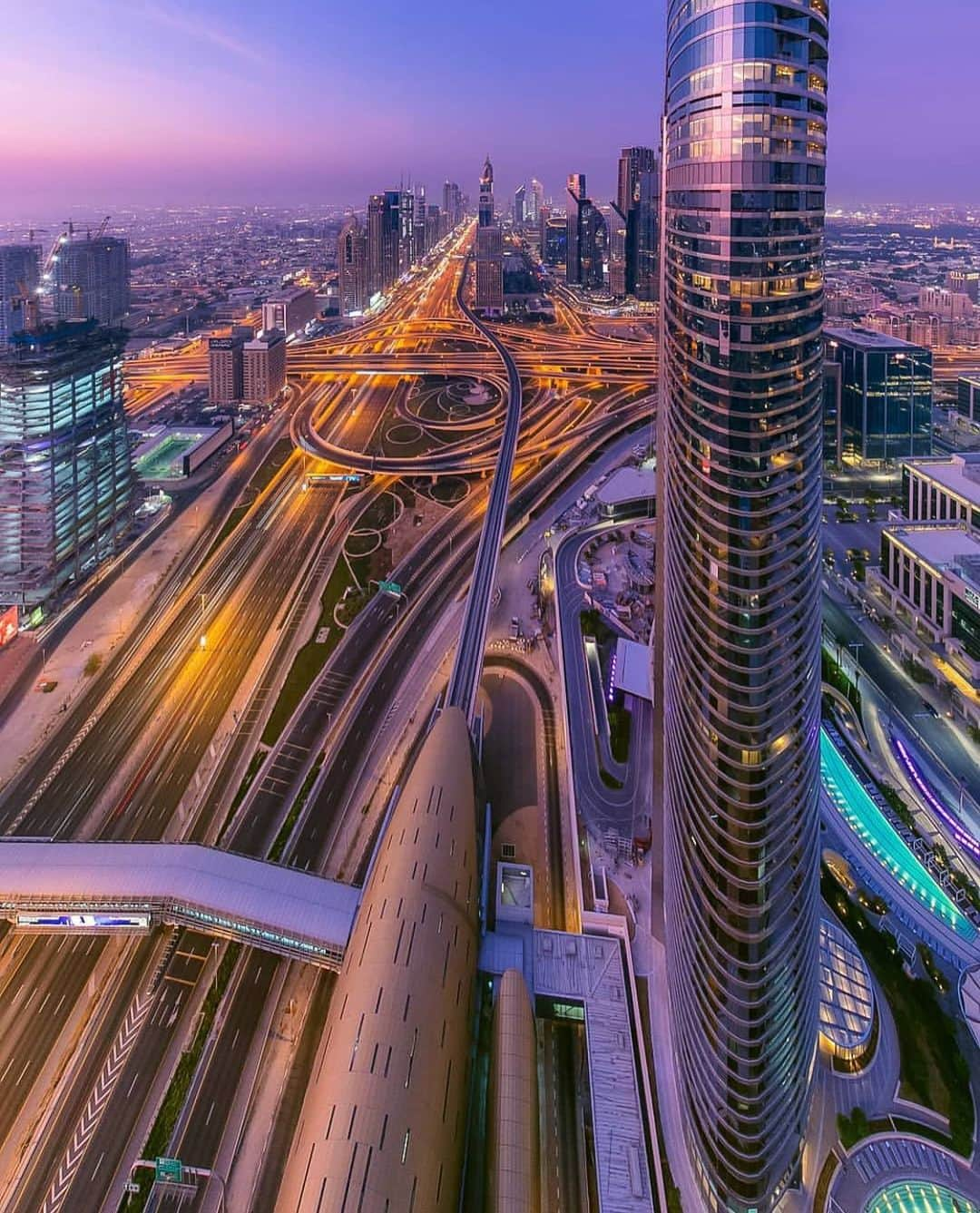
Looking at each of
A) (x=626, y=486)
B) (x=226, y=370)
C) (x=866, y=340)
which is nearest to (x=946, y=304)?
(x=866, y=340)

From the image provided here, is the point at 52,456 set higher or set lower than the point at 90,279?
lower

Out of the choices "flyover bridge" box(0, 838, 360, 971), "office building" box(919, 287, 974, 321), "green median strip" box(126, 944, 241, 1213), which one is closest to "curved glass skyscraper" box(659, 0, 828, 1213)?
"flyover bridge" box(0, 838, 360, 971)

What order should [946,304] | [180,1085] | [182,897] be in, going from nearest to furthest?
[180,1085]
[182,897]
[946,304]

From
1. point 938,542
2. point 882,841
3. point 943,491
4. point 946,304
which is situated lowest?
point 882,841

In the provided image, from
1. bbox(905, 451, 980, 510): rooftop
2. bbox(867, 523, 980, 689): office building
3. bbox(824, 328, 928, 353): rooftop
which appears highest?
bbox(824, 328, 928, 353): rooftop

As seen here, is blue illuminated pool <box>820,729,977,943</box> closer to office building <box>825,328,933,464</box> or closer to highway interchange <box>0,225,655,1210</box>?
highway interchange <box>0,225,655,1210</box>

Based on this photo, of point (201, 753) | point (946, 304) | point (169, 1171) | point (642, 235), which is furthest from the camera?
point (642, 235)

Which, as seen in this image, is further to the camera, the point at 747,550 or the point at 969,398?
the point at 969,398

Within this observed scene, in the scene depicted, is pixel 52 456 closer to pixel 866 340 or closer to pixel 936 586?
pixel 936 586
